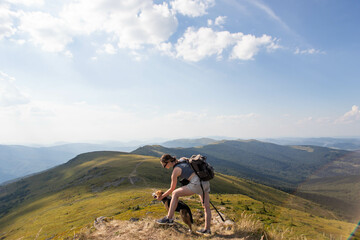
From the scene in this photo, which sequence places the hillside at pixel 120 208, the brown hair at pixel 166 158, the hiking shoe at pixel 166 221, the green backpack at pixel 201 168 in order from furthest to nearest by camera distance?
the hillside at pixel 120 208 < the hiking shoe at pixel 166 221 < the brown hair at pixel 166 158 < the green backpack at pixel 201 168

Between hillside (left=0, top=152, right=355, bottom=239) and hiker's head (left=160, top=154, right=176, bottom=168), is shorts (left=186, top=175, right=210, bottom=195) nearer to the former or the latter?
hiker's head (left=160, top=154, right=176, bottom=168)

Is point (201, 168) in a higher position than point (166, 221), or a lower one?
higher

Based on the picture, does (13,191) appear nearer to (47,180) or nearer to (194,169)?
(47,180)

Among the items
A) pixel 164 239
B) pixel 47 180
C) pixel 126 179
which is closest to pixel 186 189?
pixel 164 239

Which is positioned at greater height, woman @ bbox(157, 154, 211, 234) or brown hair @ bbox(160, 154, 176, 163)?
brown hair @ bbox(160, 154, 176, 163)

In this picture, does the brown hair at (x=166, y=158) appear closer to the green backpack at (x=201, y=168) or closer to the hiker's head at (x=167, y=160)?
the hiker's head at (x=167, y=160)

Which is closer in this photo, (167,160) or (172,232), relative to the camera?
(167,160)

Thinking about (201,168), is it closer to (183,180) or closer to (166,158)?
(183,180)

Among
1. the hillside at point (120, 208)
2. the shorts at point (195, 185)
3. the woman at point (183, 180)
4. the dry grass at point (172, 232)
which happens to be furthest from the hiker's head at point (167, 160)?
the hillside at point (120, 208)

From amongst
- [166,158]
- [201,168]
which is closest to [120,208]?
[166,158]

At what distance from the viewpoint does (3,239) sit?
58.6m

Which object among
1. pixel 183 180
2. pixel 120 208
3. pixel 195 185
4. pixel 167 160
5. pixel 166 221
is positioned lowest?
pixel 120 208

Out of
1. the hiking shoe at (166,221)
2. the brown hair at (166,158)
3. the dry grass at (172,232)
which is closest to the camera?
the dry grass at (172,232)

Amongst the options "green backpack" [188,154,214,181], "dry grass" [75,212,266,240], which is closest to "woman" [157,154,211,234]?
"green backpack" [188,154,214,181]
